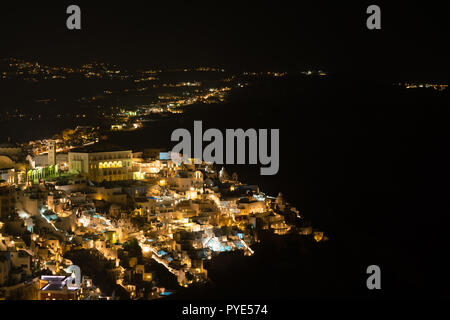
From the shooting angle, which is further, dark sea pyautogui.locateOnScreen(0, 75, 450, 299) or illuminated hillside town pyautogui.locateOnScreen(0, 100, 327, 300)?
dark sea pyautogui.locateOnScreen(0, 75, 450, 299)

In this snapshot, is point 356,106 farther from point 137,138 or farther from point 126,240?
point 126,240

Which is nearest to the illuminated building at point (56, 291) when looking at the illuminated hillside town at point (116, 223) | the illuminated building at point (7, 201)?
the illuminated hillside town at point (116, 223)

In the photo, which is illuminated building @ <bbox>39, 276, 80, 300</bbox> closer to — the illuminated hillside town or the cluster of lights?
the illuminated hillside town

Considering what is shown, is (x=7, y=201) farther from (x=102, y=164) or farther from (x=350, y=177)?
(x=350, y=177)

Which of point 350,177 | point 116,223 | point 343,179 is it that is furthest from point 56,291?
point 350,177

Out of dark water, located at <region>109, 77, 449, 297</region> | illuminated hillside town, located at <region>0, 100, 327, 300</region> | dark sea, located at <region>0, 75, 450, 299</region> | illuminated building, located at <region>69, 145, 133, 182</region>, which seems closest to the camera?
illuminated hillside town, located at <region>0, 100, 327, 300</region>

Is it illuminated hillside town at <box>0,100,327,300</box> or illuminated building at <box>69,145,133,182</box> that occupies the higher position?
illuminated building at <box>69,145,133,182</box>

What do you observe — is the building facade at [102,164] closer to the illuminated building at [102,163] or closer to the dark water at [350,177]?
the illuminated building at [102,163]

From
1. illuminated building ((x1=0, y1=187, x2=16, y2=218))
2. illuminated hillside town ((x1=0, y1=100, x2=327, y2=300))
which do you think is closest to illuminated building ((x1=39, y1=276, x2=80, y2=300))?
illuminated hillside town ((x1=0, y1=100, x2=327, y2=300))

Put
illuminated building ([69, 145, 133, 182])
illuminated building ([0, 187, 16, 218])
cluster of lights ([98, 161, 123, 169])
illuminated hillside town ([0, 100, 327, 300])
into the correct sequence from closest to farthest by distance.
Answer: illuminated hillside town ([0, 100, 327, 300]), illuminated building ([0, 187, 16, 218]), illuminated building ([69, 145, 133, 182]), cluster of lights ([98, 161, 123, 169])
